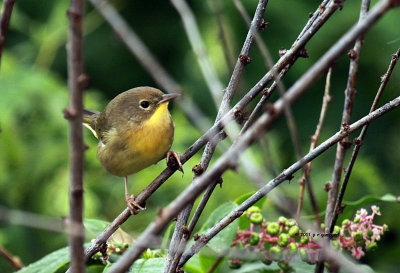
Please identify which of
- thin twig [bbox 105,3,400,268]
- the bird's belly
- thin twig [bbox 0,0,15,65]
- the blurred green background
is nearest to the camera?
thin twig [bbox 105,3,400,268]

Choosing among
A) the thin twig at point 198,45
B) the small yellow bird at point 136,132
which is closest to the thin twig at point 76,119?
the thin twig at point 198,45

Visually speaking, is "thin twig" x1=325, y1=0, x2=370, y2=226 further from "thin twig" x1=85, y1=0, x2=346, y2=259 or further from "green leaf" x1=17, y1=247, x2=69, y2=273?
"green leaf" x1=17, y1=247, x2=69, y2=273

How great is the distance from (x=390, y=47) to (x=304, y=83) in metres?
4.29

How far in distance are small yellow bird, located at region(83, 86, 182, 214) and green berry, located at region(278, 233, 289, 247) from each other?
0.85m

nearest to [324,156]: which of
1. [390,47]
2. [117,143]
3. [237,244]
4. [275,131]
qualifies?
[275,131]

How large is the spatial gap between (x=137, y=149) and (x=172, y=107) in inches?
95.1

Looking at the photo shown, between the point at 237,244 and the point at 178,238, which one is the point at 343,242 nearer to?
the point at 237,244

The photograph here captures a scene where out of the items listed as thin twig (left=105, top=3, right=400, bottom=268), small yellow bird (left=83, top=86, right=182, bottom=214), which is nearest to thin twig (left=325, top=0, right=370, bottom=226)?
small yellow bird (left=83, top=86, right=182, bottom=214)

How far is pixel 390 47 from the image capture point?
5.11 m

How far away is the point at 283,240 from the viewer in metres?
2.03

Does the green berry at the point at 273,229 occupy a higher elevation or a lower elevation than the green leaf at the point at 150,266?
lower

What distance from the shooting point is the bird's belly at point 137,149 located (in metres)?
2.79

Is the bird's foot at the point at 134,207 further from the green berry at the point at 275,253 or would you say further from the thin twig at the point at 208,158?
the green berry at the point at 275,253

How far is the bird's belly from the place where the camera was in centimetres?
279
